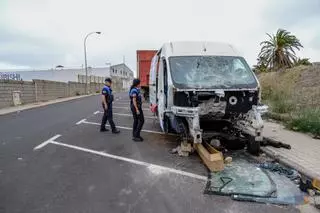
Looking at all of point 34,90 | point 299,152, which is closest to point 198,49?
point 299,152

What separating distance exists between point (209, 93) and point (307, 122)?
4.13 m

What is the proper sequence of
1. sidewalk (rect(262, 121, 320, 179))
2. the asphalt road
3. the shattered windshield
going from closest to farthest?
the asphalt road → sidewalk (rect(262, 121, 320, 179)) → the shattered windshield

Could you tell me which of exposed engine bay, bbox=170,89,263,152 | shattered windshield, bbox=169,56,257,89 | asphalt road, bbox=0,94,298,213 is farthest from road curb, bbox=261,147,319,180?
shattered windshield, bbox=169,56,257,89

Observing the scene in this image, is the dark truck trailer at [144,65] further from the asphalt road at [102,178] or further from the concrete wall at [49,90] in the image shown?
the concrete wall at [49,90]

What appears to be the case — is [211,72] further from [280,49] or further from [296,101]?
[280,49]

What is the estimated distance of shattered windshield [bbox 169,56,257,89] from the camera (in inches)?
248

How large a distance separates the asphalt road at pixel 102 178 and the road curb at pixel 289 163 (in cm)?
134

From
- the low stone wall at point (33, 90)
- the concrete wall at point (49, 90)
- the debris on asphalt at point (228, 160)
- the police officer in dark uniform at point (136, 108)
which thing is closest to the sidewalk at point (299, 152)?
the debris on asphalt at point (228, 160)

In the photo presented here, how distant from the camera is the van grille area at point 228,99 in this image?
20.0ft

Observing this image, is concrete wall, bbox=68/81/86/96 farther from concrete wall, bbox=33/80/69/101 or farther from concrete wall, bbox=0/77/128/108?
concrete wall, bbox=33/80/69/101

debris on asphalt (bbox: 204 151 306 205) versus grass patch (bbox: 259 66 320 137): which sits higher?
grass patch (bbox: 259 66 320 137)

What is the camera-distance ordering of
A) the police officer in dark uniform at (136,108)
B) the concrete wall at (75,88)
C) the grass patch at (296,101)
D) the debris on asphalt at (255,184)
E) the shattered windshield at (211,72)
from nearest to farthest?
the debris on asphalt at (255,184)
the shattered windshield at (211,72)
the police officer in dark uniform at (136,108)
the grass patch at (296,101)
the concrete wall at (75,88)

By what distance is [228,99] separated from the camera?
20.3 feet

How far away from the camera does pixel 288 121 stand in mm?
9406
